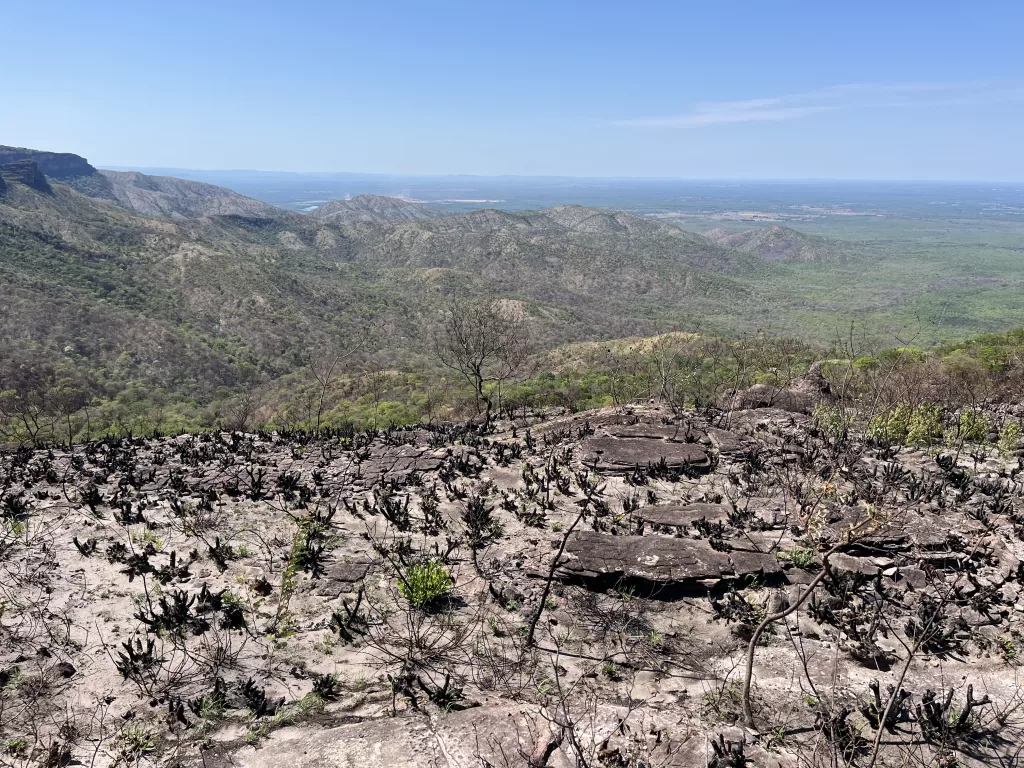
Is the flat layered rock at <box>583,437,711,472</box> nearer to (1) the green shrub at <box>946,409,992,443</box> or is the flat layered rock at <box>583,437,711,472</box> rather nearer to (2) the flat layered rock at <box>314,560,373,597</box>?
(2) the flat layered rock at <box>314,560,373,597</box>

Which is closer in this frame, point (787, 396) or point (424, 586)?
point (424, 586)

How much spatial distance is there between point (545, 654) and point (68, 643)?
16.9 feet

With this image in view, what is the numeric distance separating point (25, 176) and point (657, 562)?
134533 mm

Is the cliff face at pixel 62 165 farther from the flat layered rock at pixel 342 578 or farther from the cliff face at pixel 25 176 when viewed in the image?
the flat layered rock at pixel 342 578

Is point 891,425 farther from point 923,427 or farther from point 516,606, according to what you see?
point 516,606

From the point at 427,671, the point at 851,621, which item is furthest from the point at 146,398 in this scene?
the point at 851,621

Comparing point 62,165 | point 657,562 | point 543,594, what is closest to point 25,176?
point 62,165

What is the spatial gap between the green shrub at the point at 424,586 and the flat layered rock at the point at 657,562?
1594mm

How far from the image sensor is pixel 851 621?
6066 millimetres

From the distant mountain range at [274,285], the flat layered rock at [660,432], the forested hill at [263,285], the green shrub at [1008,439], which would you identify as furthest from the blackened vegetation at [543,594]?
the distant mountain range at [274,285]

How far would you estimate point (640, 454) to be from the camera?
11.2m

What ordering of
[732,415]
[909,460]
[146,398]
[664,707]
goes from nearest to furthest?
[664,707]
[909,460]
[732,415]
[146,398]

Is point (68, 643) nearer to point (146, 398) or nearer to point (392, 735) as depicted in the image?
point (392, 735)

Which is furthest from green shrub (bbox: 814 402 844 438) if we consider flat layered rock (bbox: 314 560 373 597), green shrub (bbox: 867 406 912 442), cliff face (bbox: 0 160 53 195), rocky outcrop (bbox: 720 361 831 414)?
cliff face (bbox: 0 160 53 195)
